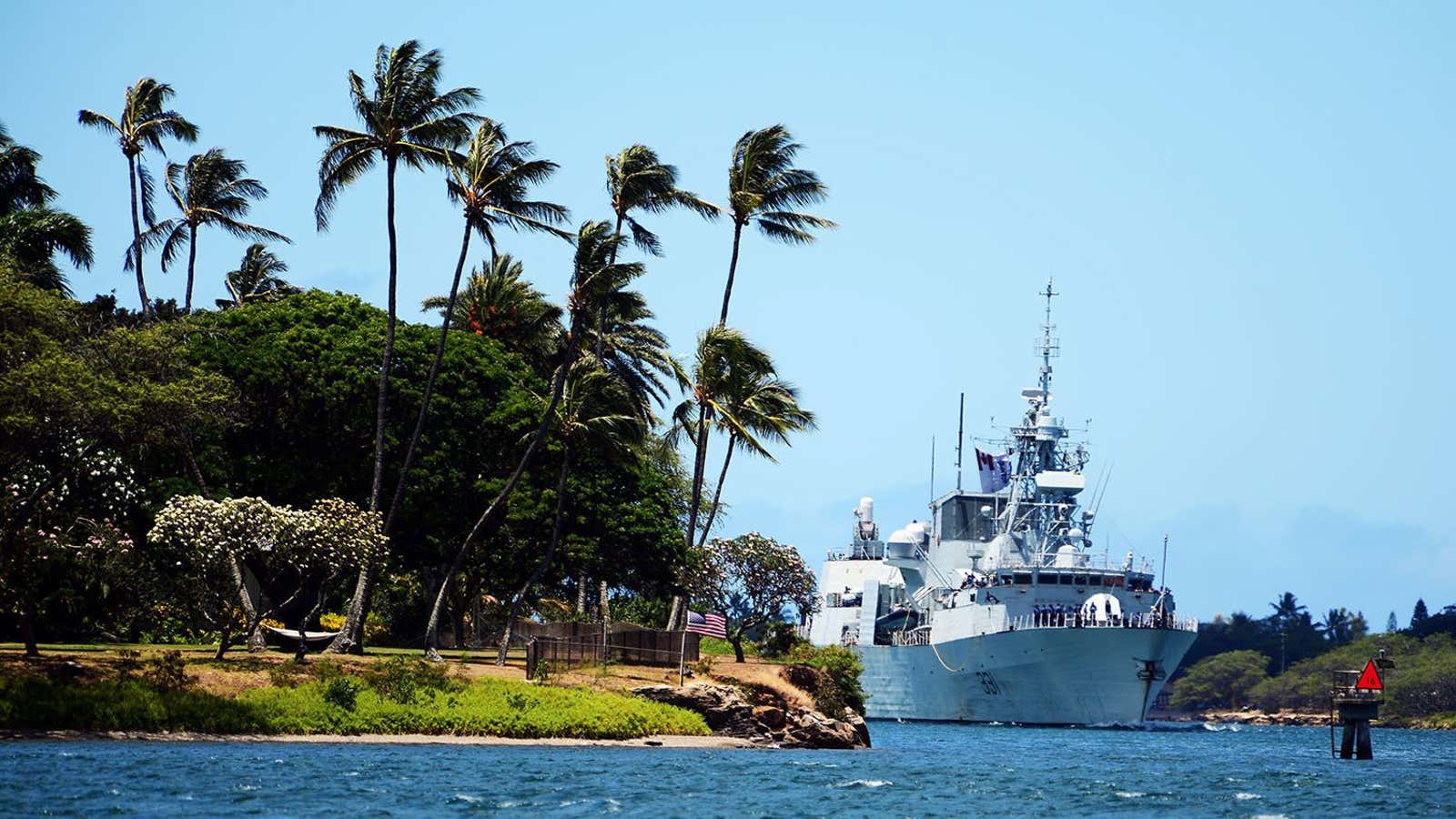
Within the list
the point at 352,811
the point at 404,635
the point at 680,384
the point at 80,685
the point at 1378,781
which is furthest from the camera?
the point at 404,635

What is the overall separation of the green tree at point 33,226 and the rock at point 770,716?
960 inches

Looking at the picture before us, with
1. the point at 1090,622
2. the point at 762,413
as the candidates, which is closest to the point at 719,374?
the point at 762,413

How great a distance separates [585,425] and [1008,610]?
37.5 metres

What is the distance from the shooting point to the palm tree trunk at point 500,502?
5153cm

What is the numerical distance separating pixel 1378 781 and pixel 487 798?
25.7 m

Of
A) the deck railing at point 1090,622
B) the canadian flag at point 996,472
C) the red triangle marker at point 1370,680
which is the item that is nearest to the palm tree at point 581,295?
the red triangle marker at point 1370,680

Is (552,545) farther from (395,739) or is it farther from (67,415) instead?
(67,415)

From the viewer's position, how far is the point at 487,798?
101 ft

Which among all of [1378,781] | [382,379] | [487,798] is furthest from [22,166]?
[1378,781]

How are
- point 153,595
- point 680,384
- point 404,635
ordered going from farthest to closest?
point 404,635, point 680,384, point 153,595

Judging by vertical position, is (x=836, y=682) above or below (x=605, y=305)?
below

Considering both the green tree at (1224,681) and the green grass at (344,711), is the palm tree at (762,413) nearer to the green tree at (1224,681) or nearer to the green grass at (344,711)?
the green grass at (344,711)

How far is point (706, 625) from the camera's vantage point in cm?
5009

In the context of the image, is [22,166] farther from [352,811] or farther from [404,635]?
[352,811]
